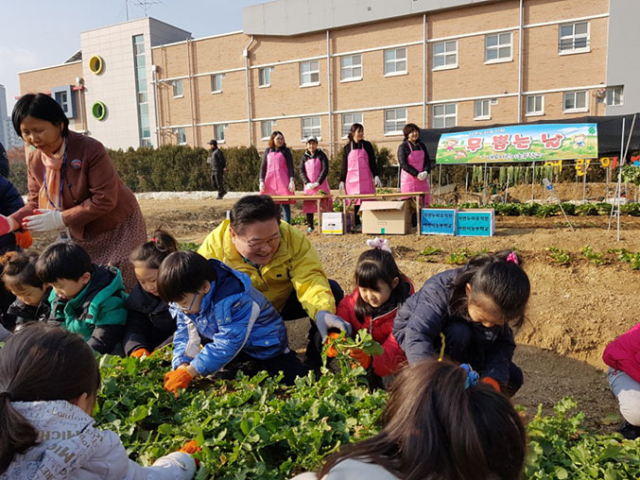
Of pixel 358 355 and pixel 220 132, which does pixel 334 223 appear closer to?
pixel 358 355

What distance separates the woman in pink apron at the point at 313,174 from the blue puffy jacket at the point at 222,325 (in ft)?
21.9

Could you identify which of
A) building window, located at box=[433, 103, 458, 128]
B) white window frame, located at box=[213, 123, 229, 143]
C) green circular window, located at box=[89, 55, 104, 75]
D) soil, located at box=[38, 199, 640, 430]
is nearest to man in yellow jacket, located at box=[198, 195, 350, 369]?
soil, located at box=[38, 199, 640, 430]

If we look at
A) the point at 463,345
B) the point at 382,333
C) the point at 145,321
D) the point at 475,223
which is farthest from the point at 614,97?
the point at 145,321

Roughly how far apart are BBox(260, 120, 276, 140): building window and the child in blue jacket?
25.6m

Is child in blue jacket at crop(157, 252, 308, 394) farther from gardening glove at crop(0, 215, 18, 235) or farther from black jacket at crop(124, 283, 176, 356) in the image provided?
gardening glove at crop(0, 215, 18, 235)

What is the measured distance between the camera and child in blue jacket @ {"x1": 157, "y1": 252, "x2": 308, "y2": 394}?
251 cm

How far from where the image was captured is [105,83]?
109 ft

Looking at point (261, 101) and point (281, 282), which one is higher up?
point (261, 101)

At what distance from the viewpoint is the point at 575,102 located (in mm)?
21234

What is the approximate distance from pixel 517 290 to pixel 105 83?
35985mm

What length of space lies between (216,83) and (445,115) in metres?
13.4

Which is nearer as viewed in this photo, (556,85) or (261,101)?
(556,85)

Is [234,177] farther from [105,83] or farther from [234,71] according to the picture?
[105,83]

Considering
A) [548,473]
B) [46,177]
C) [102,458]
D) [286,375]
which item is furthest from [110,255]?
[548,473]
